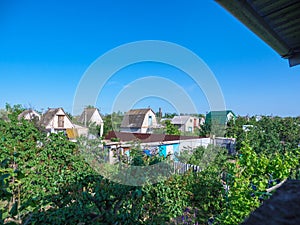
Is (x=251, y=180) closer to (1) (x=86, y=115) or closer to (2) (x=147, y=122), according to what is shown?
(1) (x=86, y=115)

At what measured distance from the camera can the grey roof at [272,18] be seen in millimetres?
751

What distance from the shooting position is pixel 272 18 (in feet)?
2.94

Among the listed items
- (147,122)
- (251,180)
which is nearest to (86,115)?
(147,122)

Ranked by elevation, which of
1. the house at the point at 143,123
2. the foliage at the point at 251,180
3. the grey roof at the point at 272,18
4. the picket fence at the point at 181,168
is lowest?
the picket fence at the point at 181,168

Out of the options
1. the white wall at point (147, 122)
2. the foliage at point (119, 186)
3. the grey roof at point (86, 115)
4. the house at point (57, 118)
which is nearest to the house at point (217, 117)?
the white wall at point (147, 122)

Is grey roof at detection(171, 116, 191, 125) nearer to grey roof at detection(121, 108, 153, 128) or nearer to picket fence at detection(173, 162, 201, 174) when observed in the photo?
grey roof at detection(121, 108, 153, 128)

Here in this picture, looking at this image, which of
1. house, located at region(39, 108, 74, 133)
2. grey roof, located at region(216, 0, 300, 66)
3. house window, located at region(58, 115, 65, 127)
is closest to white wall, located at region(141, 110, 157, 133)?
grey roof, located at region(216, 0, 300, 66)

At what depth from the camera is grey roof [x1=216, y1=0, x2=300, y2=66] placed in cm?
75

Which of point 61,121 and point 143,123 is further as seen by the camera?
point 61,121

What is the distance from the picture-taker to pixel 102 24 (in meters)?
6.43

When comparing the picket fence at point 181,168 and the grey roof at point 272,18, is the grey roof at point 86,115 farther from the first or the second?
the grey roof at point 272,18

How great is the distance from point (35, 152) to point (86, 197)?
3.44ft

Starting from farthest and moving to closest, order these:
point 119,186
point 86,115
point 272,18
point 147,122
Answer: point 147,122
point 86,115
point 119,186
point 272,18

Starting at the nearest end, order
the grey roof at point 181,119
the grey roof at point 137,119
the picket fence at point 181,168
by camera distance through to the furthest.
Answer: the picket fence at point 181,168 < the grey roof at point 137,119 < the grey roof at point 181,119
